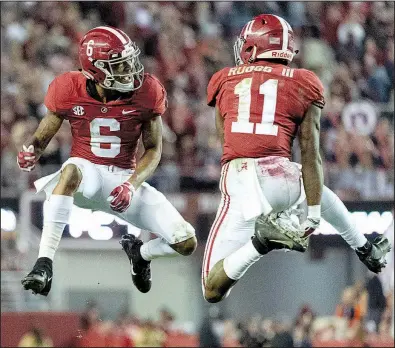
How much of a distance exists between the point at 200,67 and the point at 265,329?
3.25 metres

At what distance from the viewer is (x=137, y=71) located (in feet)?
25.6

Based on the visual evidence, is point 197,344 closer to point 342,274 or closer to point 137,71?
point 342,274

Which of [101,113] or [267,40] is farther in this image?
[101,113]

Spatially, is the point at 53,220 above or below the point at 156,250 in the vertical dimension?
above

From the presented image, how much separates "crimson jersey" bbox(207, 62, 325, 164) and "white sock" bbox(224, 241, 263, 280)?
53cm

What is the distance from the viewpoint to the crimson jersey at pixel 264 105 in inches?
296

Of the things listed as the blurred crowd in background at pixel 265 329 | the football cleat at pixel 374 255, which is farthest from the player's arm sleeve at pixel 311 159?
the blurred crowd in background at pixel 265 329

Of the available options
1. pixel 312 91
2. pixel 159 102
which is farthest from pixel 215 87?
pixel 312 91

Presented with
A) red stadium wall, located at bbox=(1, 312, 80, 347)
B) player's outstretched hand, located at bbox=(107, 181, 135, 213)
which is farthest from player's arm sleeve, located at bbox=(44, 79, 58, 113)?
red stadium wall, located at bbox=(1, 312, 80, 347)

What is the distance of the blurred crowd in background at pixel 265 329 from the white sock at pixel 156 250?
5.24m

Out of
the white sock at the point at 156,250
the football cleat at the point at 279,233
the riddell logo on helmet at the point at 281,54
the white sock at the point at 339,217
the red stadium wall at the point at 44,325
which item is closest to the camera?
the football cleat at the point at 279,233

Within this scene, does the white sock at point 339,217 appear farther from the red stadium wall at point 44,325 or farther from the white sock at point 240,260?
the red stadium wall at point 44,325

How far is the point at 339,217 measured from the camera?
798cm

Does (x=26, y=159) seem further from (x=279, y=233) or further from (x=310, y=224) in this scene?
(x=310, y=224)
